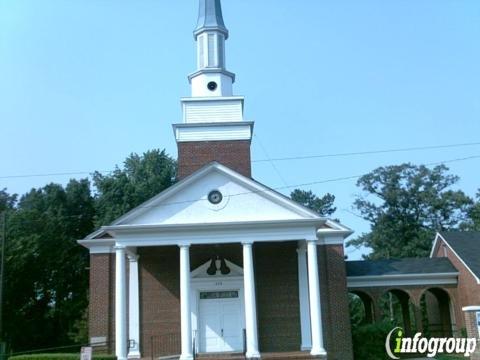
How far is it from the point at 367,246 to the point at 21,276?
106 ft

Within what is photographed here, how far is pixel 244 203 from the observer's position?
22.4 metres

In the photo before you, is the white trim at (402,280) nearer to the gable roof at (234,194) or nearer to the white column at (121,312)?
the gable roof at (234,194)

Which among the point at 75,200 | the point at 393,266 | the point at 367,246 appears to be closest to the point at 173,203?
the point at 393,266

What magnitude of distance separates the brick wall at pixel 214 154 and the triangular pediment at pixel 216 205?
4.81 m

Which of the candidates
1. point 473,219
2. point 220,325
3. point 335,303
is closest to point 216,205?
point 220,325

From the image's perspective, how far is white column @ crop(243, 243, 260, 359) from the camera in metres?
20.4

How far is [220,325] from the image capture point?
2395 cm

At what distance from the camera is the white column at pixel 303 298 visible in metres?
24.0

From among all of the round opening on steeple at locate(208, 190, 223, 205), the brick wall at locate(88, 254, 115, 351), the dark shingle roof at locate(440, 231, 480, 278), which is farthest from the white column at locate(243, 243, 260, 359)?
the dark shingle roof at locate(440, 231, 480, 278)

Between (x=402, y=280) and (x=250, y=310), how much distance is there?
10.4 metres

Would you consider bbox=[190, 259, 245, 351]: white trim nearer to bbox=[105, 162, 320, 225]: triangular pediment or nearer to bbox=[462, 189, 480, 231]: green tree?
bbox=[105, 162, 320, 225]: triangular pediment

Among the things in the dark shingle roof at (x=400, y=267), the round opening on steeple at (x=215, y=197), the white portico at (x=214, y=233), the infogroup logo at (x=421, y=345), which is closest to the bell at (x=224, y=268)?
the white portico at (x=214, y=233)

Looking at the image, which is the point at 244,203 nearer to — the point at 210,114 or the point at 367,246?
the point at 210,114

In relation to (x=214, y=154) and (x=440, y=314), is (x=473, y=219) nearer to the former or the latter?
(x=440, y=314)
